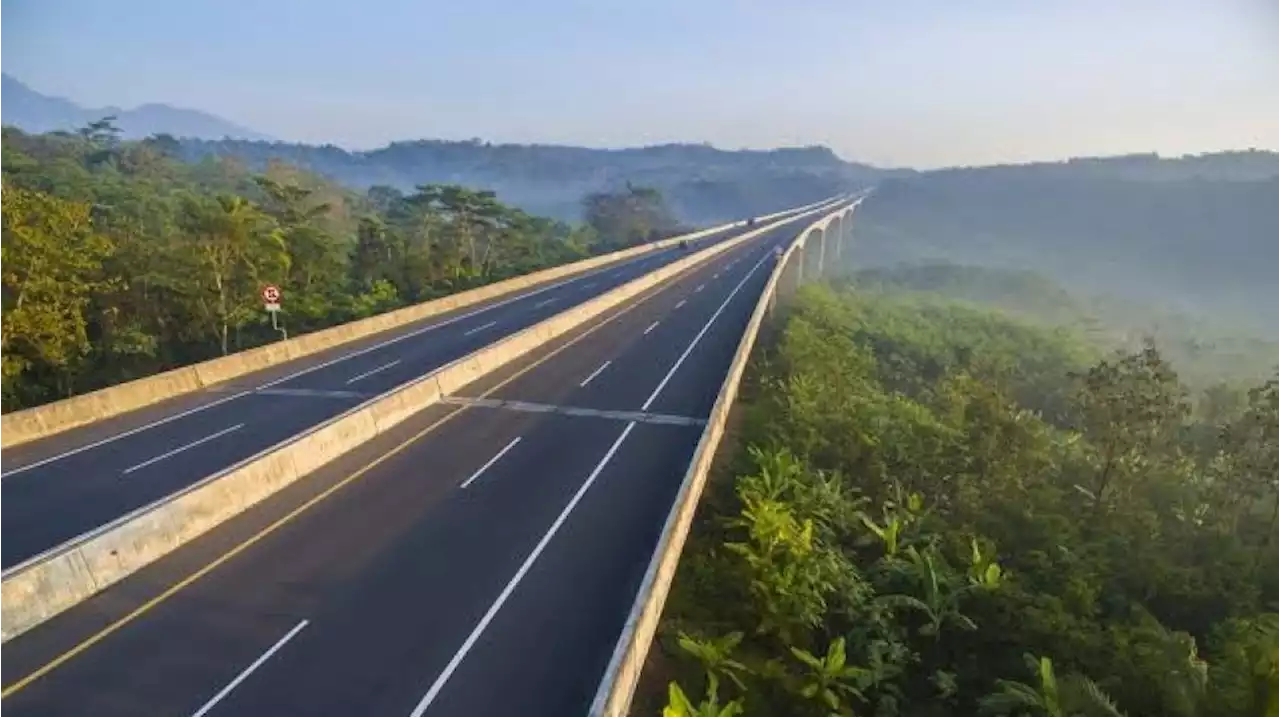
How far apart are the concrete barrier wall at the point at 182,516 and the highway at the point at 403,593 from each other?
23cm

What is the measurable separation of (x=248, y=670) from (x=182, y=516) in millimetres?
4582

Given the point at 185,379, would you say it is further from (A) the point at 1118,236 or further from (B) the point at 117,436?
(A) the point at 1118,236

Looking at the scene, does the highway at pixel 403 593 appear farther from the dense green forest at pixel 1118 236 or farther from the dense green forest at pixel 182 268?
the dense green forest at pixel 1118 236

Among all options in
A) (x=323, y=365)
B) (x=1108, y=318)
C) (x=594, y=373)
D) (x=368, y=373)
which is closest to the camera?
(x=368, y=373)

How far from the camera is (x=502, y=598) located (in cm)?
1322

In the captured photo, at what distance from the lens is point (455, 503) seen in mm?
16906

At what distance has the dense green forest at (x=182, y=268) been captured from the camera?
24.5 metres

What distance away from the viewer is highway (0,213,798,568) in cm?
1525

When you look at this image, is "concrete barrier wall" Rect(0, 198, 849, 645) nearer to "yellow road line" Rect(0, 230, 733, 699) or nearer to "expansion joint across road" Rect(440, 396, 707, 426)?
"yellow road line" Rect(0, 230, 733, 699)

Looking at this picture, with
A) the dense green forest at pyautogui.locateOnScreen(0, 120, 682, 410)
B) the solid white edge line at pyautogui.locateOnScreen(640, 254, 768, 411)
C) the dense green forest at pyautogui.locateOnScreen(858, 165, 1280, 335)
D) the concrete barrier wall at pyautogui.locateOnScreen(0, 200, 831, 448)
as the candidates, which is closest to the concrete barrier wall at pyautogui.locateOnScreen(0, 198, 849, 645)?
the solid white edge line at pyautogui.locateOnScreen(640, 254, 768, 411)

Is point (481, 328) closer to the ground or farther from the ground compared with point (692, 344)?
farther from the ground

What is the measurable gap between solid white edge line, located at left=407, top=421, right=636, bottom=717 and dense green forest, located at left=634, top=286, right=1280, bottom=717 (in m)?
2.33

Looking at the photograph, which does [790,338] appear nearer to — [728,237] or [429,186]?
[429,186]

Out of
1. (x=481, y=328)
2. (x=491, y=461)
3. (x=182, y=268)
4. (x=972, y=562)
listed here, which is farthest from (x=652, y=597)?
(x=182, y=268)
